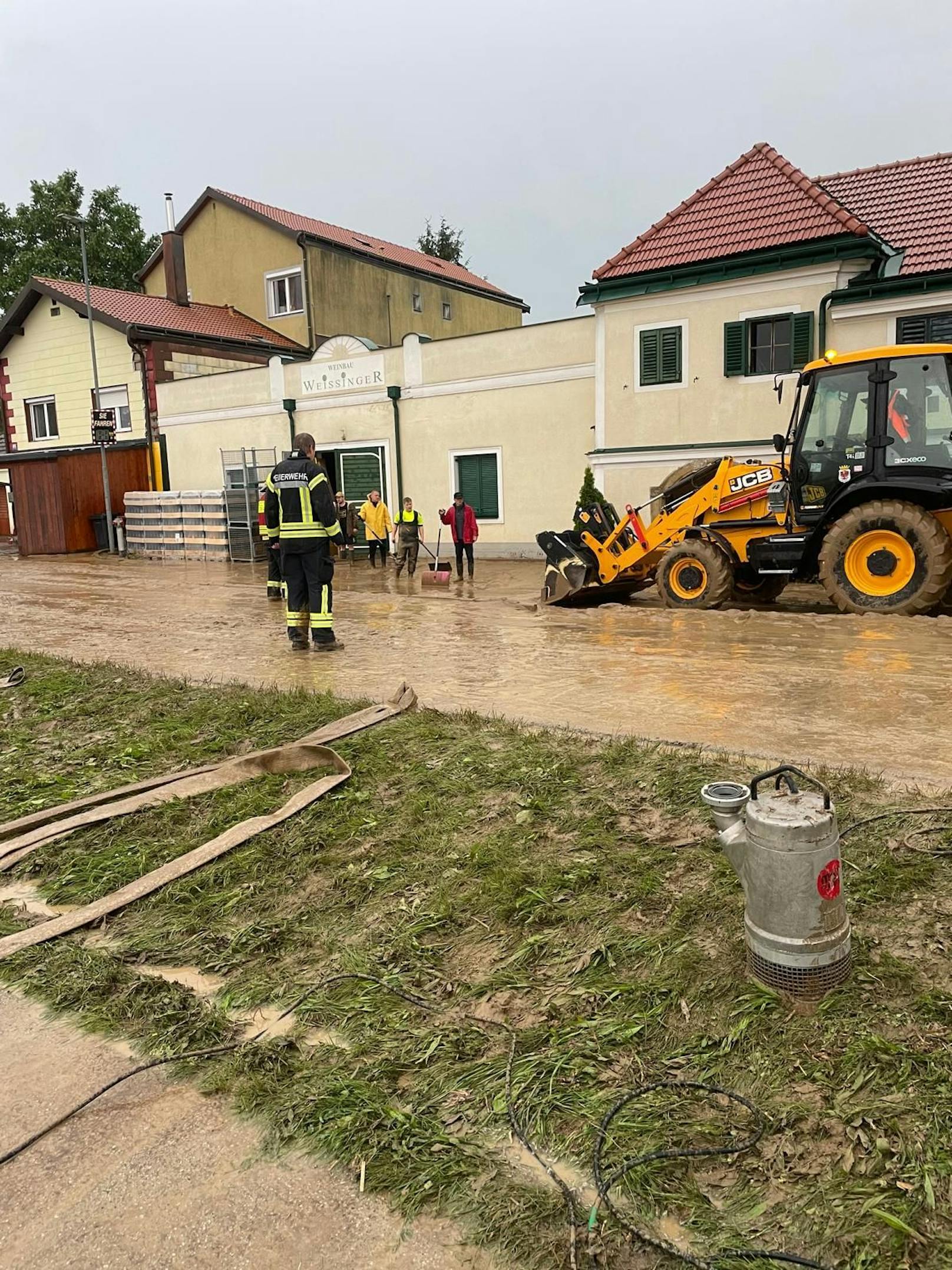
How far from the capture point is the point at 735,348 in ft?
56.2

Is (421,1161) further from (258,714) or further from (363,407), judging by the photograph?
(363,407)

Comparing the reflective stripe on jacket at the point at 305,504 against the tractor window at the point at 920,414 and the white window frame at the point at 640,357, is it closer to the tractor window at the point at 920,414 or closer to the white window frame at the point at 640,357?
the tractor window at the point at 920,414

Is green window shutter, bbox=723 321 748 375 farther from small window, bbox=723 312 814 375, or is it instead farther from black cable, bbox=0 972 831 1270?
black cable, bbox=0 972 831 1270

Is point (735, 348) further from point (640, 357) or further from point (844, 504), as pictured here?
point (844, 504)

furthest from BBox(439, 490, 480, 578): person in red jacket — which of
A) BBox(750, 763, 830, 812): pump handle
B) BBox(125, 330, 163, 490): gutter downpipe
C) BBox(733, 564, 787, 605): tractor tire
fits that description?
BBox(750, 763, 830, 812): pump handle

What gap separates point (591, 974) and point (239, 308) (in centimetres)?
3167

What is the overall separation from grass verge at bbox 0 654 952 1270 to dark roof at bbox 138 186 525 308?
1097 inches

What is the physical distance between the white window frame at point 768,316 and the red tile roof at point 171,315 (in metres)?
17.0

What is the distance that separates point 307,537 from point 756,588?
615 cm

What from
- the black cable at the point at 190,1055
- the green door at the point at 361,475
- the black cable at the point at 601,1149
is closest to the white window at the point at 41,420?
the green door at the point at 361,475

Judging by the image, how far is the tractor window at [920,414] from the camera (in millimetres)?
10234

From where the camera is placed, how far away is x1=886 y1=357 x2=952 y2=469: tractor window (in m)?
10.2

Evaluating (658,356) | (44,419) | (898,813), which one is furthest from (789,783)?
(44,419)

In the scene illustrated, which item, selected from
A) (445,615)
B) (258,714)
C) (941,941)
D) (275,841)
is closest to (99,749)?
(258,714)
